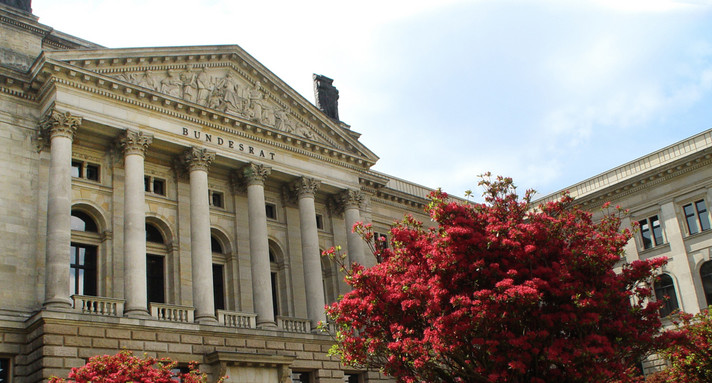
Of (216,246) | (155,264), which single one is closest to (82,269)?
(155,264)

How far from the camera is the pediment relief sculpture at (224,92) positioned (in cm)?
3481

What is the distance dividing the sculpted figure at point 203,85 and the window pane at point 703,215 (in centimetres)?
3071

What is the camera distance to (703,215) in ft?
147

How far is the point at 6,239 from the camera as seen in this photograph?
95.3 feet

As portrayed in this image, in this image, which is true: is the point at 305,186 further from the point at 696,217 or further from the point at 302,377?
the point at 696,217

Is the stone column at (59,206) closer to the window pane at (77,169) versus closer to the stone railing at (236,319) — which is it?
the window pane at (77,169)

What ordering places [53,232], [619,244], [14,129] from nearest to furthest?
[619,244]
[53,232]
[14,129]

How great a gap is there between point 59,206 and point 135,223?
130 inches

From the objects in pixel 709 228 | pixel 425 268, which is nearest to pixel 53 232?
pixel 425 268

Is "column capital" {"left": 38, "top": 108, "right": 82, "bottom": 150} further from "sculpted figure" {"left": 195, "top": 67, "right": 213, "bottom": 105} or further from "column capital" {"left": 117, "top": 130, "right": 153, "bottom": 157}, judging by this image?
"sculpted figure" {"left": 195, "top": 67, "right": 213, "bottom": 105}

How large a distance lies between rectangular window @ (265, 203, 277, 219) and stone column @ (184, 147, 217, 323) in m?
5.85

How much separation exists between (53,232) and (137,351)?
19.0 feet

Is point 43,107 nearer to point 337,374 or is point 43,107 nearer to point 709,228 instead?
point 337,374

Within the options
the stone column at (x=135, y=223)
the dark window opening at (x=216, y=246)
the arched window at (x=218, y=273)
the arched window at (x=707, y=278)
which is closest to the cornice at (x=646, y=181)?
the arched window at (x=707, y=278)
